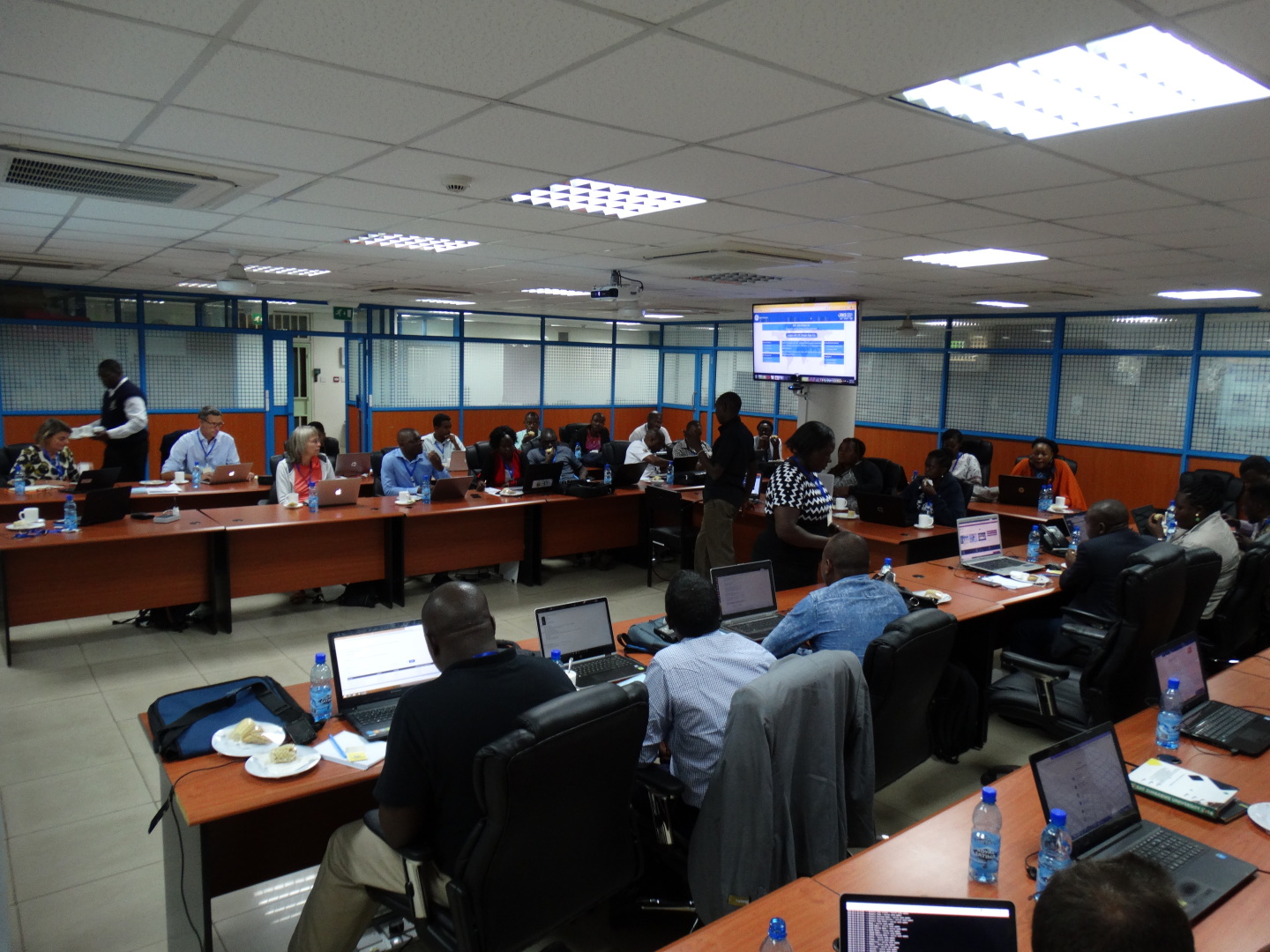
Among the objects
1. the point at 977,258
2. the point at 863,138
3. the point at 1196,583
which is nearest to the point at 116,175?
the point at 863,138

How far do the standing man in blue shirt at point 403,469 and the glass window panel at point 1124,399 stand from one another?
294 inches

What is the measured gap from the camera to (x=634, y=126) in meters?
2.52

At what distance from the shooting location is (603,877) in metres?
2.24

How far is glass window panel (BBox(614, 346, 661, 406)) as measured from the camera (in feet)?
46.7

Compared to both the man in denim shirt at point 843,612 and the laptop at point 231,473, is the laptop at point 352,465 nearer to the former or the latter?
the laptop at point 231,473

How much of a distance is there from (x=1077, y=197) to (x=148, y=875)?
178 inches

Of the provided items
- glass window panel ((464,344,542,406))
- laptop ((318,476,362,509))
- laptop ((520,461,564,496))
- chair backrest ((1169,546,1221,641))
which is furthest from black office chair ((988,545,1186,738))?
glass window panel ((464,344,542,406))

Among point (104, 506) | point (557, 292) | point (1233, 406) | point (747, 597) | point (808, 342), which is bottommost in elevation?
point (747, 597)

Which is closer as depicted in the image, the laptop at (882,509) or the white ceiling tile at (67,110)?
the white ceiling tile at (67,110)

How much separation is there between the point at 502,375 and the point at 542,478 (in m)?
5.78

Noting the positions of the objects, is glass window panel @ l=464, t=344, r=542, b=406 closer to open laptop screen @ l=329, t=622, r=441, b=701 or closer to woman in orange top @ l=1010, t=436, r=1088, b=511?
woman in orange top @ l=1010, t=436, r=1088, b=511

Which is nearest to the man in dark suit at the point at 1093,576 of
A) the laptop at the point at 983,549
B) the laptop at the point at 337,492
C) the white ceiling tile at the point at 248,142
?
the laptop at the point at 983,549

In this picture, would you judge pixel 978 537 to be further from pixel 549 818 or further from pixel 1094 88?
pixel 549 818

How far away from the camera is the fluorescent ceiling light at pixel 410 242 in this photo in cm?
516
